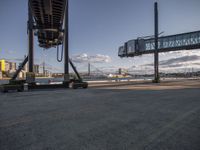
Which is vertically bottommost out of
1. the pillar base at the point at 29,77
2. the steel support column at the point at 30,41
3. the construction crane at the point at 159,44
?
the pillar base at the point at 29,77

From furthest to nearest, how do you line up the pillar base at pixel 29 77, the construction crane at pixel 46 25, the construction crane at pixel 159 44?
the construction crane at pixel 159 44, the pillar base at pixel 29 77, the construction crane at pixel 46 25

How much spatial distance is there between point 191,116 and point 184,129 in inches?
47.5

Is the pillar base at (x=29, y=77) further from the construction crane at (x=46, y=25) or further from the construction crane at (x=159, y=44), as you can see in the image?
the construction crane at (x=159, y=44)

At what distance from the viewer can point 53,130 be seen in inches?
106

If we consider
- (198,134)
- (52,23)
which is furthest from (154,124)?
(52,23)

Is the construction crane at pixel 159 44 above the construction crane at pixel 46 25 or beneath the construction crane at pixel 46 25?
above

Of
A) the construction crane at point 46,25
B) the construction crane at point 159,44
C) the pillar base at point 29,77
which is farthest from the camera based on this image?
the construction crane at point 159,44

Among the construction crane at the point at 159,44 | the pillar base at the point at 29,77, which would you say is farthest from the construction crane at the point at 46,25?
the construction crane at the point at 159,44

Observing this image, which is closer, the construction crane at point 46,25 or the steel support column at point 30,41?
the construction crane at point 46,25

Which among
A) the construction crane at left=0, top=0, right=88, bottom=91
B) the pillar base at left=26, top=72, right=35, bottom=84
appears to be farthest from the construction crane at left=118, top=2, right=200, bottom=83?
the pillar base at left=26, top=72, right=35, bottom=84

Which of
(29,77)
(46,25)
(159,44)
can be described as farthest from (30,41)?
(159,44)

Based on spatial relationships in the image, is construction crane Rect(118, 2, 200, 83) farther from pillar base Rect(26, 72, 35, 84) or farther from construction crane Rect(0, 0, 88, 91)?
pillar base Rect(26, 72, 35, 84)

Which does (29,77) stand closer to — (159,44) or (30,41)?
(30,41)

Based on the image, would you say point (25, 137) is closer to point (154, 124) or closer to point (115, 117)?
point (115, 117)
